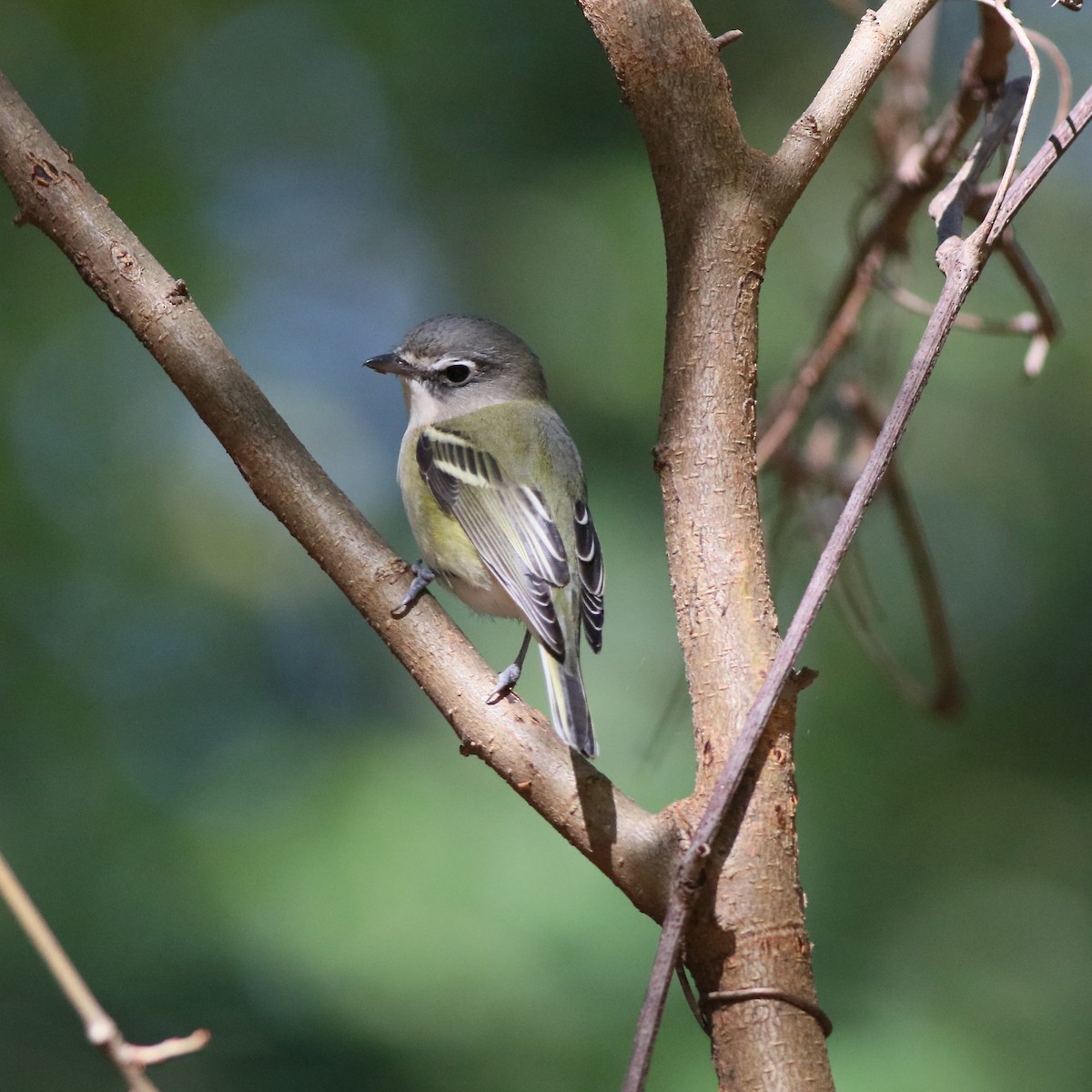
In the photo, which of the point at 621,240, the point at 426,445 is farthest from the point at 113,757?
the point at 621,240

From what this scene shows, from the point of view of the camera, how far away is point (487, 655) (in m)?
4.04

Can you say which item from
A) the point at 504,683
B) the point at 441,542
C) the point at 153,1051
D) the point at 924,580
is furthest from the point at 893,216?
the point at 153,1051

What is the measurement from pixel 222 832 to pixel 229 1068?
2.12 ft

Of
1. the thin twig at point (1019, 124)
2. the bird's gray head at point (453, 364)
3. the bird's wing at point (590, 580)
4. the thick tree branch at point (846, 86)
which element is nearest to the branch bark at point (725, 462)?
the thick tree branch at point (846, 86)

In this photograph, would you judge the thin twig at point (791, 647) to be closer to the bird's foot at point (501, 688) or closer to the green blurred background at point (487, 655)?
the bird's foot at point (501, 688)

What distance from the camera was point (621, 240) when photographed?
461 cm

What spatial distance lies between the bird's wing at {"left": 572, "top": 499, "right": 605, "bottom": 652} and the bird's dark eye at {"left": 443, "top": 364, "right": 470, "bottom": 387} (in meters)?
0.65

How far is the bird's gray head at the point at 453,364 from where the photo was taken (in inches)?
A: 122

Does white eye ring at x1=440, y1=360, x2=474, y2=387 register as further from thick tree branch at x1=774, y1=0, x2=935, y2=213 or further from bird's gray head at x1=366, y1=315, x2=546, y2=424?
thick tree branch at x1=774, y1=0, x2=935, y2=213

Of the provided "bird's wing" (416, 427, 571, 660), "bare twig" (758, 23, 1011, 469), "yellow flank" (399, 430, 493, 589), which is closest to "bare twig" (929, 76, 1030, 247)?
"bare twig" (758, 23, 1011, 469)

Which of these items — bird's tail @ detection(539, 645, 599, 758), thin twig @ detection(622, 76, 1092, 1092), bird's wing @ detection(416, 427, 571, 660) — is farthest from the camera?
bird's wing @ detection(416, 427, 571, 660)

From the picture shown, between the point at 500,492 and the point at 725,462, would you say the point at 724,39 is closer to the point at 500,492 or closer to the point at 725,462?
the point at 725,462

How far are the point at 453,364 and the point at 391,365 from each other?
0.16 metres

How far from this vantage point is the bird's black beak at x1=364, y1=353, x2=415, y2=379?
3117mm
